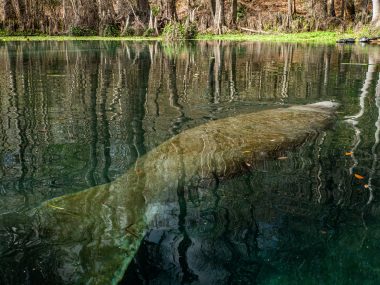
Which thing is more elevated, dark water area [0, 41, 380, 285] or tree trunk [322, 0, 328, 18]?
tree trunk [322, 0, 328, 18]

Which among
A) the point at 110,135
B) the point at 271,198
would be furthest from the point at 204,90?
the point at 271,198

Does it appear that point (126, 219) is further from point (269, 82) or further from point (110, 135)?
point (269, 82)

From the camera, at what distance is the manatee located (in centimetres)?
273

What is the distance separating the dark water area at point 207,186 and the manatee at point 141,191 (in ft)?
0.23

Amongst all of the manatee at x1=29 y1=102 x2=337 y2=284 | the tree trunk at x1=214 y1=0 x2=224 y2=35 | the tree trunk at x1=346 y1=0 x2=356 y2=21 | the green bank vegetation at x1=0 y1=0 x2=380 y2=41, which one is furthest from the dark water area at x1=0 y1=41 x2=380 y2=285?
the tree trunk at x1=346 y1=0 x2=356 y2=21

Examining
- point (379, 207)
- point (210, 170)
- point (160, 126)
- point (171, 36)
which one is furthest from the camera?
point (171, 36)

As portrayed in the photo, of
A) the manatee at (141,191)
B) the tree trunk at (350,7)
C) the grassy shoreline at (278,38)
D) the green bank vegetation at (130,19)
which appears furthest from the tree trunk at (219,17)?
the manatee at (141,191)

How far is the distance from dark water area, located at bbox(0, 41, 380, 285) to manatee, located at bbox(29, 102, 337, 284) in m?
0.07

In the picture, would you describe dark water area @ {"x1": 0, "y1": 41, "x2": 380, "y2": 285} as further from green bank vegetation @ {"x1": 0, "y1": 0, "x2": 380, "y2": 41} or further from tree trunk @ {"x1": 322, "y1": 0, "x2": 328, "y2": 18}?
tree trunk @ {"x1": 322, "y1": 0, "x2": 328, "y2": 18}

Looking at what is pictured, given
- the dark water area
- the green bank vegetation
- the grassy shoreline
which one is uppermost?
the green bank vegetation

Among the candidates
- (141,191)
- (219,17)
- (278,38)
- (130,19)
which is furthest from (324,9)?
(141,191)

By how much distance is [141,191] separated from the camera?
368 centimetres

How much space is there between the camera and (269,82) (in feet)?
33.1

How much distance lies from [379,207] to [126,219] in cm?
202
